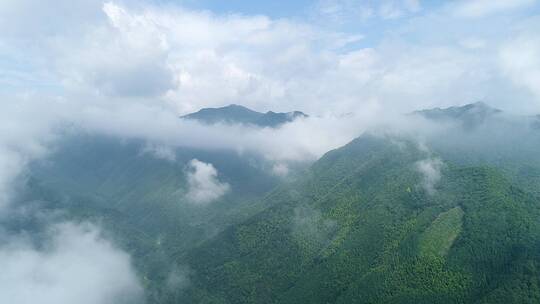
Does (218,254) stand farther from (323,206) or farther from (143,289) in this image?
(323,206)

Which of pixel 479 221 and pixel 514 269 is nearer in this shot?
pixel 514 269

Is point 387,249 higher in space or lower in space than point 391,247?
lower

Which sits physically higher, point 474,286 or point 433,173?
point 433,173

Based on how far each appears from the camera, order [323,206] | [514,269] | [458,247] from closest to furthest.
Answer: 1. [514,269]
2. [458,247]
3. [323,206]

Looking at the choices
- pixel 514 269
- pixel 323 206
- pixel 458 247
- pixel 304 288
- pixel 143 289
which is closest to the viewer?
pixel 514 269

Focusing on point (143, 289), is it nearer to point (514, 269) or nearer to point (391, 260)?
point (391, 260)

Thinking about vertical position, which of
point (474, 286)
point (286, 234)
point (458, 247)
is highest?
point (286, 234)

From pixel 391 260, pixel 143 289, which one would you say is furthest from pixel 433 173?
pixel 143 289

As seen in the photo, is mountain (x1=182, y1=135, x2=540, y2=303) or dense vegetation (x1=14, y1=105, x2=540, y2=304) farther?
dense vegetation (x1=14, y1=105, x2=540, y2=304)

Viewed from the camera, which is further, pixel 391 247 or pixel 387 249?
pixel 387 249

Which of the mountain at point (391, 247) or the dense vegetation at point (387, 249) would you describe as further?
the dense vegetation at point (387, 249)
